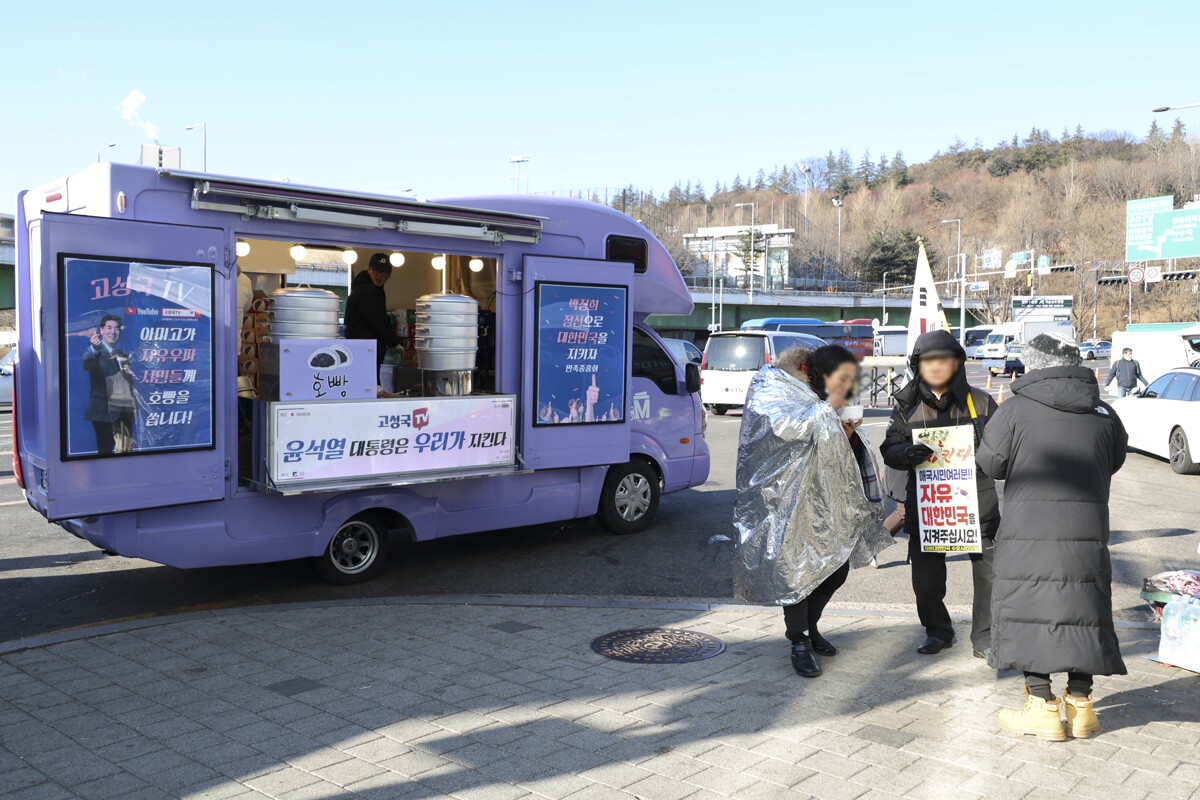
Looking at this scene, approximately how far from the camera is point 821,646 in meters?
5.18

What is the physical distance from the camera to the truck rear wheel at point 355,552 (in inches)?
271

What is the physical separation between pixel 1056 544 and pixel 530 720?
2355 mm

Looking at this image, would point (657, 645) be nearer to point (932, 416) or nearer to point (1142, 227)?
point (932, 416)

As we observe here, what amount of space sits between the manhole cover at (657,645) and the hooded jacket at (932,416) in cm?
131

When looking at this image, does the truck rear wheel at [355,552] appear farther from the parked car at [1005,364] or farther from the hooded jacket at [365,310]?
the parked car at [1005,364]

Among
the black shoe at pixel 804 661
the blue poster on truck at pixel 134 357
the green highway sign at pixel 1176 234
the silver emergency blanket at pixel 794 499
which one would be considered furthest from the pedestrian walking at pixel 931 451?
the green highway sign at pixel 1176 234

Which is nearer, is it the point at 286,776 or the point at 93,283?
the point at 286,776

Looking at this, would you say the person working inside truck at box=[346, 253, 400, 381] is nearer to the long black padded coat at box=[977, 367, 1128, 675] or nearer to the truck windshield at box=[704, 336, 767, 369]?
the long black padded coat at box=[977, 367, 1128, 675]

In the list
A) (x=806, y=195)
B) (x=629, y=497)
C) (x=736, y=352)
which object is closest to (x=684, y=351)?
(x=736, y=352)

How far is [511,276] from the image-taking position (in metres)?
7.36

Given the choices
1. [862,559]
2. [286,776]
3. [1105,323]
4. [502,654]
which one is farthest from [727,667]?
[1105,323]

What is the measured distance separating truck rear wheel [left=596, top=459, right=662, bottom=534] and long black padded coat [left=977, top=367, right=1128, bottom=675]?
187 inches

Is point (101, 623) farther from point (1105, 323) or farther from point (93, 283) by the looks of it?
point (1105, 323)

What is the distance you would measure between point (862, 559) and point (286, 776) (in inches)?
116
